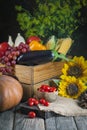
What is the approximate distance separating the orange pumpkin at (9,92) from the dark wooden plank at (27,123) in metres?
0.11

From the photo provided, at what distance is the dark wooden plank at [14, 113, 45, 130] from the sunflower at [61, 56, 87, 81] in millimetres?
520

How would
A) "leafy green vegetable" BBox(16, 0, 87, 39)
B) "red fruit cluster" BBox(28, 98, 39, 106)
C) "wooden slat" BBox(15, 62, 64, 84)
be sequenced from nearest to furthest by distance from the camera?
"red fruit cluster" BBox(28, 98, 39, 106) < "wooden slat" BBox(15, 62, 64, 84) < "leafy green vegetable" BBox(16, 0, 87, 39)

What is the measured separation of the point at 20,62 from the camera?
86.1 inches

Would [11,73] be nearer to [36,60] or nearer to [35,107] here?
[36,60]

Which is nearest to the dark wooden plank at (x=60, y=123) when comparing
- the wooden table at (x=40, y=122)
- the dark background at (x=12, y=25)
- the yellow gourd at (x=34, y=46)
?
the wooden table at (x=40, y=122)

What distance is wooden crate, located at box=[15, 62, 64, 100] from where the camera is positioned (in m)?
2.14

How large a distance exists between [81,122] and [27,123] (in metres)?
0.26

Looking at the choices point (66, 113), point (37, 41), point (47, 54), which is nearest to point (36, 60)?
point (47, 54)

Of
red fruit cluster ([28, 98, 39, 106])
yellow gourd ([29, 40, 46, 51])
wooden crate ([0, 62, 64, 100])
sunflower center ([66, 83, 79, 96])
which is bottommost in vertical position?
red fruit cluster ([28, 98, 39, 106])

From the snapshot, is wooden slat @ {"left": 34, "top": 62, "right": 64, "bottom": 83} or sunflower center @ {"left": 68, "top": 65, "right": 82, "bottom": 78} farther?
sunflower center @ {"left": 68, "top": 65, "right": 82, "bottom": 78}

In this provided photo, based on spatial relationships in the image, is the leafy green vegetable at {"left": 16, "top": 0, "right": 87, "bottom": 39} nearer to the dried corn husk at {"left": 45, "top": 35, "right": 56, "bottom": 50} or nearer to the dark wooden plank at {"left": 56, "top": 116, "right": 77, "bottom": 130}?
the dried corn husk at {"left": 45, "top": 35, "right": 56, "bottom": 50}

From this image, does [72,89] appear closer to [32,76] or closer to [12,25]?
[32,76]

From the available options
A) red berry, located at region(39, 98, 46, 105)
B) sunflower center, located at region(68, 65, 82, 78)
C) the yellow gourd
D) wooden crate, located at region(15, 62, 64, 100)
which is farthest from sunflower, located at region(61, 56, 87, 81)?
red berry, located at region(39, 98, 46, 105)

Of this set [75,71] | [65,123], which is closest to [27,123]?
[65,123]
